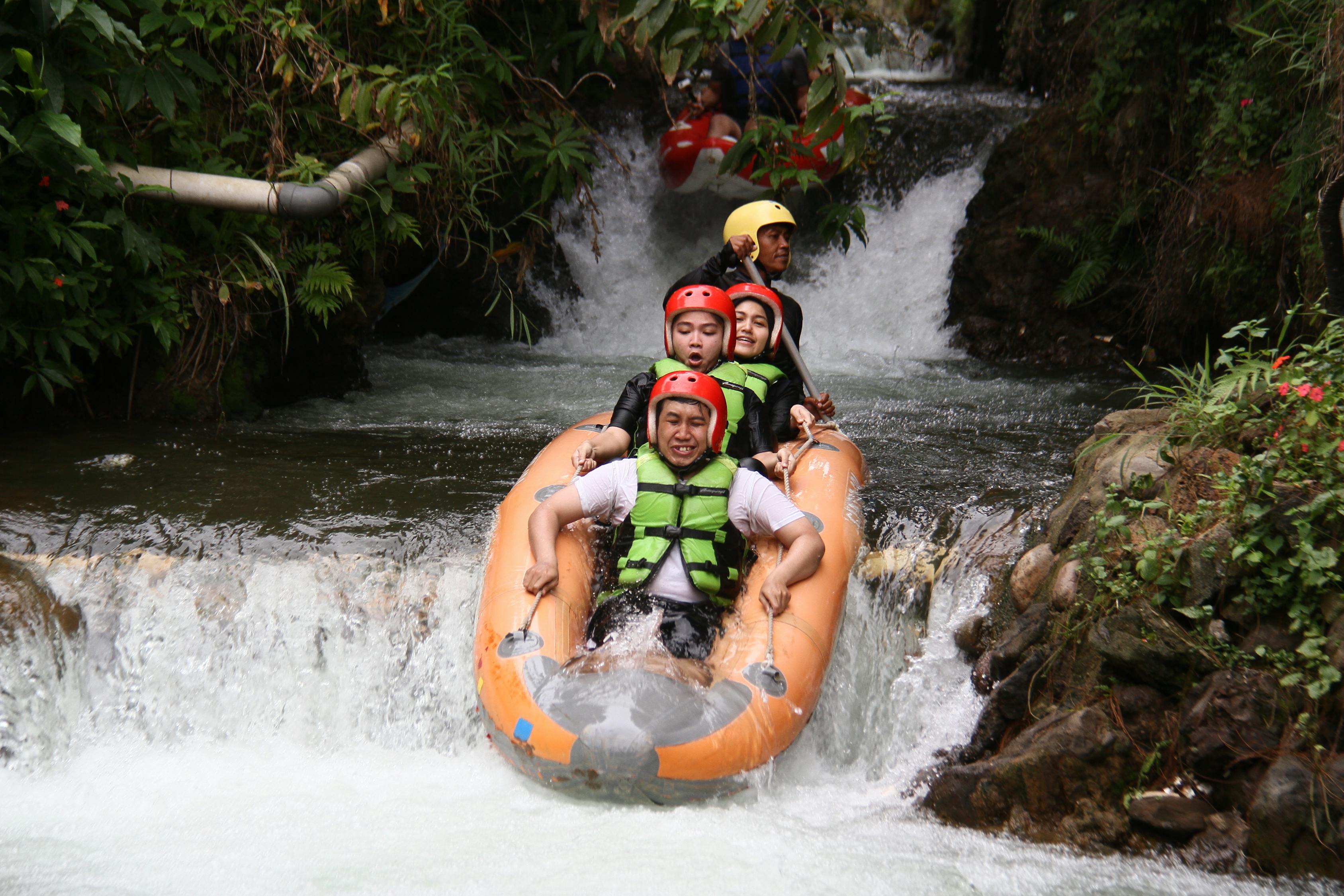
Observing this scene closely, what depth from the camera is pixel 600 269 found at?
28.0 feet

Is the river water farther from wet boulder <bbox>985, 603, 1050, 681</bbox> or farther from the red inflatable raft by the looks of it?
the red inflatable raft

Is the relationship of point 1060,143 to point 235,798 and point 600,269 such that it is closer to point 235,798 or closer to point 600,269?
Answer: point 600,269

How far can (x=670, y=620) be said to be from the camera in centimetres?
319

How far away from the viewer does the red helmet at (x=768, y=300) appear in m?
4.30

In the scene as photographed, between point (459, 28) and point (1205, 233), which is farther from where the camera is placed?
point (1205, 233)

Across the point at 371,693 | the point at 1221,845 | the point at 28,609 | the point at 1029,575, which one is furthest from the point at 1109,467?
the point at 28,609

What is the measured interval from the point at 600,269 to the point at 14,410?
4492mm

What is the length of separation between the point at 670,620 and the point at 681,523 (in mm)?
349

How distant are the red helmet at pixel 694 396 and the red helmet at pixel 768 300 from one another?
0.79m

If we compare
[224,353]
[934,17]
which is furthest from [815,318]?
[934,17]

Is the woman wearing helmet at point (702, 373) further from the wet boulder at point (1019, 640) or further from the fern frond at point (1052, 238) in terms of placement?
the fern frond at point (1052, 238)

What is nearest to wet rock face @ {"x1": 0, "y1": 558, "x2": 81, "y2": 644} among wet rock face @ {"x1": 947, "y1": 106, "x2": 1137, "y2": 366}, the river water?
the river water

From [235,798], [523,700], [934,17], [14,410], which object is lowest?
[235,798]

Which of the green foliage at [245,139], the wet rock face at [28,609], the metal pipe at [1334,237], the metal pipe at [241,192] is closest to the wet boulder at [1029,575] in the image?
the metal pipe at [1334,237]
